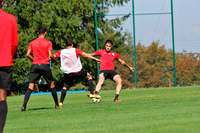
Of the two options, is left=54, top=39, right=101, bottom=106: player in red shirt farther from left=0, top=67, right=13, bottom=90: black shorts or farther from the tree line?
the tree line

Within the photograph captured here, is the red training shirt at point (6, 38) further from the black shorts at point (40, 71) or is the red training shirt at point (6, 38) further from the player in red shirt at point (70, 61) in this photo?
the player in red shirt at point (70, 61)

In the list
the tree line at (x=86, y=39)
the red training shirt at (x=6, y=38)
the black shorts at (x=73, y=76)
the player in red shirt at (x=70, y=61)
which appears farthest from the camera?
the tree line at (x=86, y=39)

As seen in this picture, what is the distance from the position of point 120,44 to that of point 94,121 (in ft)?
116

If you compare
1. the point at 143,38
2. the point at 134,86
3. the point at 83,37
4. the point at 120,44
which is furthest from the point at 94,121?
the point at 120,44

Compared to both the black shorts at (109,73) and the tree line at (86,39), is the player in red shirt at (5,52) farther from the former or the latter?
the tree line at (86,39)

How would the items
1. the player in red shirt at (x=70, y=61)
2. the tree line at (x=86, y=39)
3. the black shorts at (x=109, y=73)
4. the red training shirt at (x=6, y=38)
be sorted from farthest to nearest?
the tree line at (x=86, y=39)
the black shorts at (x=109, y=73)
the player in red shirt at (x=70, y=61)
the red training shirt at (x=6, y=38)

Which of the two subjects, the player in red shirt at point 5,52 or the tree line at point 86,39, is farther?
the tree line at point 86,39

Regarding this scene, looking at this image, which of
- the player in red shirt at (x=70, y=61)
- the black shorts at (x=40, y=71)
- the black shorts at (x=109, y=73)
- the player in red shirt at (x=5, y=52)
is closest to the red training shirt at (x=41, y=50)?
the black shorts at (x=40, y=71)

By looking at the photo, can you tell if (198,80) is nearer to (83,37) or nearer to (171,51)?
(171,51)

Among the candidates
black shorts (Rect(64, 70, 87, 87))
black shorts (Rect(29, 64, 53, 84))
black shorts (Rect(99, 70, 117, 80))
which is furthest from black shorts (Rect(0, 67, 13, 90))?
black shorts (Rect(99, 70, 117, 80))

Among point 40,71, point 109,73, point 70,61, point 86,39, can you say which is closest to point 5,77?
point 40,71

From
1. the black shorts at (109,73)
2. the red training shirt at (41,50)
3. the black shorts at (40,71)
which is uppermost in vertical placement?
the red training shirt at (41,50)

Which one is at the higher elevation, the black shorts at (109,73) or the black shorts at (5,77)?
the black shorts at (5,77)

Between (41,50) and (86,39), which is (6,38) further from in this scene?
(86,39)
